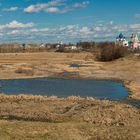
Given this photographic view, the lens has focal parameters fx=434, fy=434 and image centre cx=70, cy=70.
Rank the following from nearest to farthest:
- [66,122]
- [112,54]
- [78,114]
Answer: [66,122] → [78,114] → [112,54]

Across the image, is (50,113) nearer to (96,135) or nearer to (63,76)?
(96,135)

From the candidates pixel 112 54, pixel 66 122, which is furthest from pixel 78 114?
pixel 112 54

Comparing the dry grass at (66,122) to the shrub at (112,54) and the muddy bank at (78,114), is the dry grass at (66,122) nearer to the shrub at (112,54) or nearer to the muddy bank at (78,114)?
the muddy bank at (78,114)

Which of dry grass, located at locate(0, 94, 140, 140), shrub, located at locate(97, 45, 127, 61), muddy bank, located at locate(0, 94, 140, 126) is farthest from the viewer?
shrub, located at locate(97, 45, 127, 61)

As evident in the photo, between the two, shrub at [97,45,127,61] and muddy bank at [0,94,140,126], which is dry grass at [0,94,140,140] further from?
shrub at [97,45,127,61]

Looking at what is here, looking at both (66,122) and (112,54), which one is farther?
(112,54)

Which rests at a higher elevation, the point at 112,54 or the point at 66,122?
the point at 66,122

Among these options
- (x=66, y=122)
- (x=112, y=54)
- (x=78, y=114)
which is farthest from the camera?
(x=112, y=54)

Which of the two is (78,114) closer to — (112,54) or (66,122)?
(66,122)

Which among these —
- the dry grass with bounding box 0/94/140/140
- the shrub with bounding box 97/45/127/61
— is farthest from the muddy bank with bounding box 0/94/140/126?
the shrub with bounding box 97/45/127/61

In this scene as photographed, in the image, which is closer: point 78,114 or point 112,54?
point 78,114

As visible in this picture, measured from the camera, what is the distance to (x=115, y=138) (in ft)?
53.2

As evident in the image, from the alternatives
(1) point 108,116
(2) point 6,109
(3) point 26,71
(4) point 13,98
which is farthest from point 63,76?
(1) point 108,116

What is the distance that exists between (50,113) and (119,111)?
359cm
